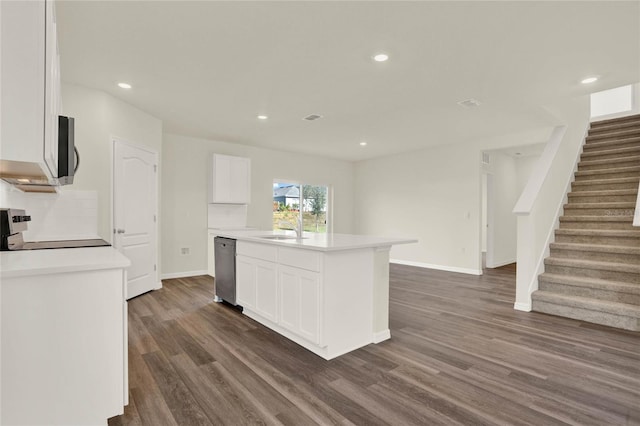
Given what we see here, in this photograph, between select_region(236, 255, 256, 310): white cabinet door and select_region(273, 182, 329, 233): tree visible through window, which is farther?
select_region(273, 182, 329, 233): tree visible through window

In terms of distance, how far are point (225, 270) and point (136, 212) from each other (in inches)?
60.8

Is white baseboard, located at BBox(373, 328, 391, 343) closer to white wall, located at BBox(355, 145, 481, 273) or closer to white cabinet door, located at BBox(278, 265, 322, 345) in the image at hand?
white cabinet door, located at BBox(278, 265, 322, 345)

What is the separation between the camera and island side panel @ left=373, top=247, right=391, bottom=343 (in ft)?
9.67

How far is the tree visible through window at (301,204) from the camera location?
7590 millimetres

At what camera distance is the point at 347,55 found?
2.93 m

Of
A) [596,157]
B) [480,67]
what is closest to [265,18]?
[480,67]

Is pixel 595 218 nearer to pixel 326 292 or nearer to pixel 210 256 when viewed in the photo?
pixel 326 292

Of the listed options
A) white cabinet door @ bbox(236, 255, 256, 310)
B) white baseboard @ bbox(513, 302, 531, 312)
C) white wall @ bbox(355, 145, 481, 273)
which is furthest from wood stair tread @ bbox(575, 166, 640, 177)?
white cabinet door @ bbox(236, 255, 256, 310)

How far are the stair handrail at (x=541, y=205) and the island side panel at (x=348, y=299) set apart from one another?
2.27 meters

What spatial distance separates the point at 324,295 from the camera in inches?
101

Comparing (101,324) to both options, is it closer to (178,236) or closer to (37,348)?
(37,348)

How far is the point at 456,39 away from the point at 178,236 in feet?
16.9

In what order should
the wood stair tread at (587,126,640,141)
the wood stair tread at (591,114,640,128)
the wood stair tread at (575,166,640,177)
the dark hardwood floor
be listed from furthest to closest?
the wood stair tread at (591,114,640,128) → the wood stair tread at (587,126,640,141) → the wood stair tread at (575,166,640,177) → the dark hardwood floor

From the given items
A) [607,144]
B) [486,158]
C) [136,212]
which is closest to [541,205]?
[607,144]
